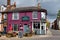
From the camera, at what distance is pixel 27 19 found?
57.4 metres

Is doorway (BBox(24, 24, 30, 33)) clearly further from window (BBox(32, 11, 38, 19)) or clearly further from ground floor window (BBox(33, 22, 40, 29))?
window (BBox(32, 11, 38, 19))

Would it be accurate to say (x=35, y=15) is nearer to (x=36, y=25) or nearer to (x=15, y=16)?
(x=36, y=25)

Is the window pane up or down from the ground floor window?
up

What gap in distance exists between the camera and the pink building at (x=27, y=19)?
5641 centimetres

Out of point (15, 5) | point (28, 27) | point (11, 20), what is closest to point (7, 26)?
point (11, 20)

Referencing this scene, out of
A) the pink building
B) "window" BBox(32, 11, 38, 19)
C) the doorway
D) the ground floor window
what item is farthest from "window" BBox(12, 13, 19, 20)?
the ground floor window

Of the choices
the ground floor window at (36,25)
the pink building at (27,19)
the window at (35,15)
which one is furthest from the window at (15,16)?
the ground floor window at (36,25)

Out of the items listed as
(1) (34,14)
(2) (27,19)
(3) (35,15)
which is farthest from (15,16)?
(3) (35,15)

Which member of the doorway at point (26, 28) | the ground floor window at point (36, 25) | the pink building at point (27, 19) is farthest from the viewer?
the doorway at point (26, 28)

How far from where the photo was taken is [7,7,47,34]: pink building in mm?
56406

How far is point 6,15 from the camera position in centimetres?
6097

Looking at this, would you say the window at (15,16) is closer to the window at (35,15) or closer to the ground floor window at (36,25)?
the window at (35,15)

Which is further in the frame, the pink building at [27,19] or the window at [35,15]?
the window at [35,15]

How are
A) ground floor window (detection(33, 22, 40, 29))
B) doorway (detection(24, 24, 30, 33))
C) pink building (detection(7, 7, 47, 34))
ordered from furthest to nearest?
doorway (detection(24, 24, 30, 33))
pink building (detection(7, 7, 47, 34))
ground floor window (detection(33, 22, 40, 29))
